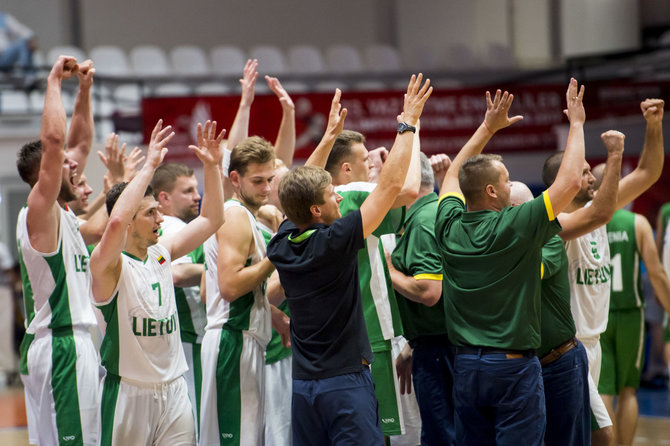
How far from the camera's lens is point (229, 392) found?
189 inches

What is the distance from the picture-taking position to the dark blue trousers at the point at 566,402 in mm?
4816

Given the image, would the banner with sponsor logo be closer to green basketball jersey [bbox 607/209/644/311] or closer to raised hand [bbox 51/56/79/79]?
green basketball jersey [bbox 607/209/644/311]

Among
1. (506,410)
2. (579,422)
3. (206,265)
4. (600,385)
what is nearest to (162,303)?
(206,265)

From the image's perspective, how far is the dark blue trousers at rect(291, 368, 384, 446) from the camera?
3.91m

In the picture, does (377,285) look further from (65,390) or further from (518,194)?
(65,390)

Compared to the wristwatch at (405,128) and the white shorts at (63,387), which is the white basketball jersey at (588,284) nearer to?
the wristwatch at (405,128)

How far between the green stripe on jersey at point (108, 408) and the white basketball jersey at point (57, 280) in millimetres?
642

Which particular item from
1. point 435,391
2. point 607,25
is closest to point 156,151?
point 435,391

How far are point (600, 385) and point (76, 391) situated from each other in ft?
12.5

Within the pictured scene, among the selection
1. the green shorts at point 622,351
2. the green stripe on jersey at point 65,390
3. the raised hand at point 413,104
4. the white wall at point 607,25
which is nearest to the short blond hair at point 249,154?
the raised hand at point 413,104

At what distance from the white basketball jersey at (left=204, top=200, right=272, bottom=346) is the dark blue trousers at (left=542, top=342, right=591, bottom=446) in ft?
5.18

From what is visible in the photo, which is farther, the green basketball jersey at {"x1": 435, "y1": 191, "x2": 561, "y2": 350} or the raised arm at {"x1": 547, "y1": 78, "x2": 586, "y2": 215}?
the green basketball jersey at {"x1": 435, "y1": 191, "x2": 561, "y2": 350}

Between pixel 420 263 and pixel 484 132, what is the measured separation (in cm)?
88

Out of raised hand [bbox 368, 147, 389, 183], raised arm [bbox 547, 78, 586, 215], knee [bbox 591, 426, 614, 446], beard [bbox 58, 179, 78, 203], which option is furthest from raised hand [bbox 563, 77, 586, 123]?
beard [bbox 58, 179, 78, 203]
